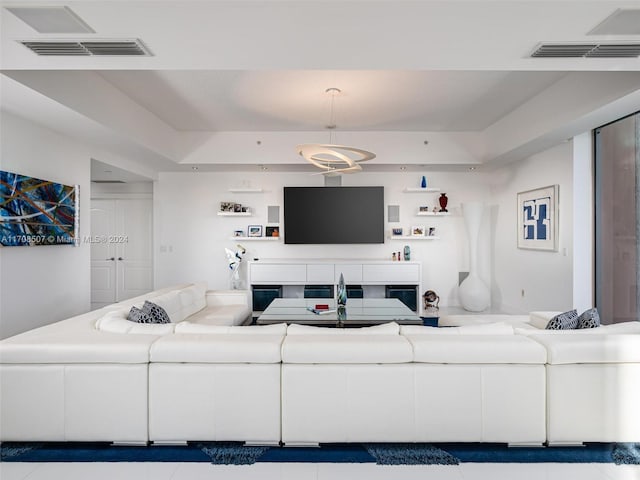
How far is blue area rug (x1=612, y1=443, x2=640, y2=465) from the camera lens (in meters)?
2.13

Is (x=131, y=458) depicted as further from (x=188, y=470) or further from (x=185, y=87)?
(x=185, y=87)

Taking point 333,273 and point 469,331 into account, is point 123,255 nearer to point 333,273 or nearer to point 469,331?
point 333,273

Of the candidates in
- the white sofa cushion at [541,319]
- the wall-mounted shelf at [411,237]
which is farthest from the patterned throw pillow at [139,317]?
the wall-mounted shelf at [411,237]

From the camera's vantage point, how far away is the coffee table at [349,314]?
3.84 metres

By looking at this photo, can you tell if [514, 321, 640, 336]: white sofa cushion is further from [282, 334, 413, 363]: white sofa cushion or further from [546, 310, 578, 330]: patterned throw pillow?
[282, 334, 413, 363]: white sofa cushion

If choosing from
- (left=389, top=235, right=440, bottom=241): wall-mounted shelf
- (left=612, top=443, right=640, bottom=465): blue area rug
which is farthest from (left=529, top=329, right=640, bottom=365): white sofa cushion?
(left=389, top=235, right=440, bottom=241): wall-mounted shelf

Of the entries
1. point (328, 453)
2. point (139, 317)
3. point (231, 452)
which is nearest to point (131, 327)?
point (139, 317)

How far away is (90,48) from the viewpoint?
2496 millimetres

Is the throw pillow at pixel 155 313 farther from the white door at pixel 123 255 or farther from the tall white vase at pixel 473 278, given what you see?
the tall white vase at pixel 473 278

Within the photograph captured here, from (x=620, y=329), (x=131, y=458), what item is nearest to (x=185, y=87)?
(x=131, y=458)

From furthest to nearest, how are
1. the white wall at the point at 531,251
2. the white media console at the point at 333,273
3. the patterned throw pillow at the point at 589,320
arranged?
the white media console at the point at 333,273 < the white wall at the point at 531,251 < the patterned throw pillow at the point at 589,320

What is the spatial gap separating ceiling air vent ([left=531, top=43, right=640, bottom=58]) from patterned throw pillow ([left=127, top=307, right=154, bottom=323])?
324 cm

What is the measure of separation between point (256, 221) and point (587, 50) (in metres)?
5.24

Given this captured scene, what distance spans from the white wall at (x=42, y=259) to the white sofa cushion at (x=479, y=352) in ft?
12.1
